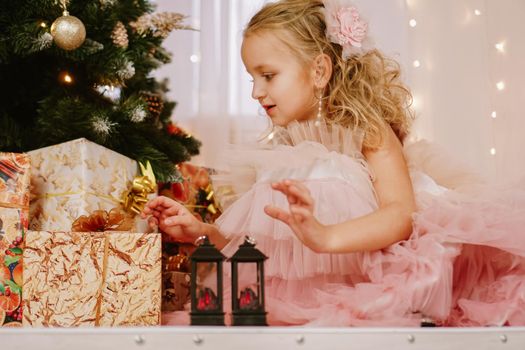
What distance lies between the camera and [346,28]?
3.98 feet

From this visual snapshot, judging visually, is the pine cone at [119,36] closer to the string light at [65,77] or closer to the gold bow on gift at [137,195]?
the string light at [65,77]

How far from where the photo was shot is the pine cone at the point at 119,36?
1.51 m

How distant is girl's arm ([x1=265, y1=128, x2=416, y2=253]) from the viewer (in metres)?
0.89

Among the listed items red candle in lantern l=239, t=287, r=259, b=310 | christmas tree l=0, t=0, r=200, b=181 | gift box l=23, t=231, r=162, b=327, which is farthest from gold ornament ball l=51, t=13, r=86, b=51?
red candle in lantern l=239, t=287, r=259, b=310

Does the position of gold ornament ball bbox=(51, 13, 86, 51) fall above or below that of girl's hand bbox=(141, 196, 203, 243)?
above

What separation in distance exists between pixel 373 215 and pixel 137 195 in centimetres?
51

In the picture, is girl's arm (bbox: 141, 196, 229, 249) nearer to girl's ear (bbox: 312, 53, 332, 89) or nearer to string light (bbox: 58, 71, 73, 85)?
girl's ear (bbox: 312, 53, 332, 89)

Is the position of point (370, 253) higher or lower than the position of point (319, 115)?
lower

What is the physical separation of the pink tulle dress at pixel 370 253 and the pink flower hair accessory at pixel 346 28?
154mm

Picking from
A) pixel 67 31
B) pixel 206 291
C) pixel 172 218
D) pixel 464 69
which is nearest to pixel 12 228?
pixel 172 218

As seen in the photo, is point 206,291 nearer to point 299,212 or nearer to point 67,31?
point 299,212

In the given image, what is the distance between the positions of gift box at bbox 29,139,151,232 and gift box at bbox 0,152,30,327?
0.17m

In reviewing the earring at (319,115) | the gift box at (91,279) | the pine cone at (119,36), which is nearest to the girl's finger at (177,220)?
the gift box at (91,279)

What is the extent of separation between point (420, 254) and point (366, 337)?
0.89 ft
